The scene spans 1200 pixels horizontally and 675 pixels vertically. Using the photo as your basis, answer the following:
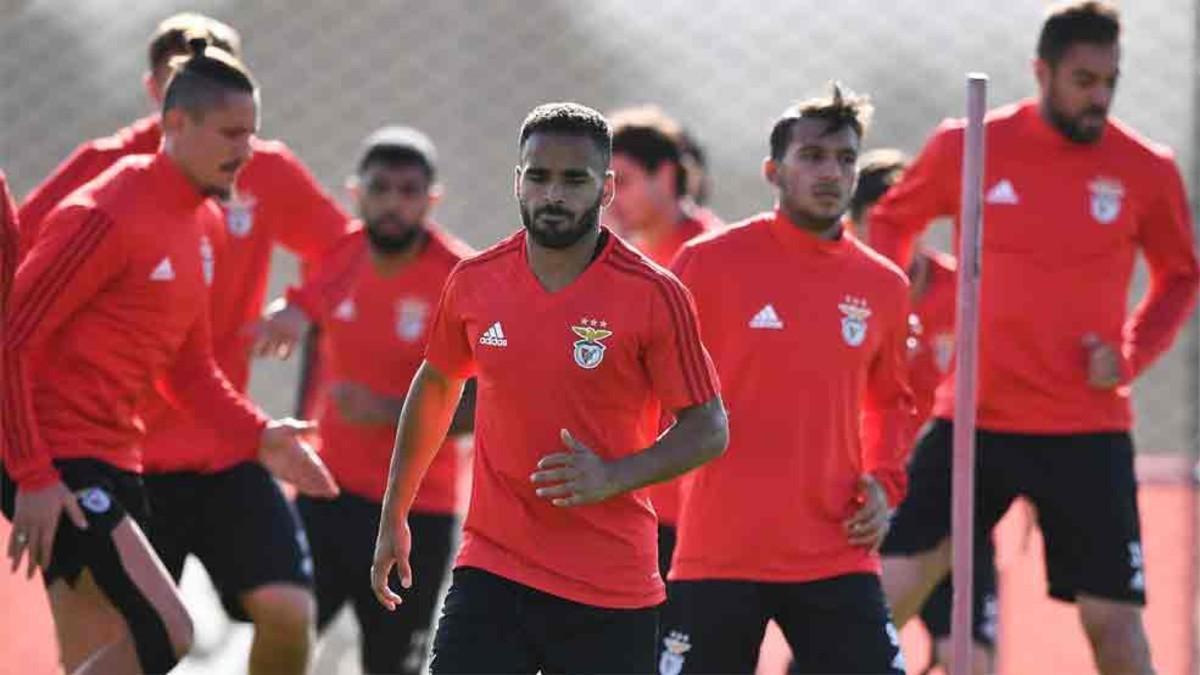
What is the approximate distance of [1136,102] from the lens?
13281mm

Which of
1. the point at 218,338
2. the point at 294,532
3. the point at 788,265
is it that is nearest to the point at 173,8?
the point at 218,338

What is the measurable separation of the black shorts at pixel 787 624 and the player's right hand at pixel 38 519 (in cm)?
163

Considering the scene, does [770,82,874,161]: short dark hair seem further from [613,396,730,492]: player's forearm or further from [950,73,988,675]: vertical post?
[613,396,730,492]: player's forearm

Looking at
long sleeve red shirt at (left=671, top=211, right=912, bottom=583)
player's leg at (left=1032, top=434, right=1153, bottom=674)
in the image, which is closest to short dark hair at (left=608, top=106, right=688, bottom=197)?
player's leg at (left=1032, top=434, right=1153, bottom=674)

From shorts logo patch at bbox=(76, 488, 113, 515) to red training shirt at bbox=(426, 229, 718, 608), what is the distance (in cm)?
130

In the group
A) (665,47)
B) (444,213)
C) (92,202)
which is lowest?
(92,202)

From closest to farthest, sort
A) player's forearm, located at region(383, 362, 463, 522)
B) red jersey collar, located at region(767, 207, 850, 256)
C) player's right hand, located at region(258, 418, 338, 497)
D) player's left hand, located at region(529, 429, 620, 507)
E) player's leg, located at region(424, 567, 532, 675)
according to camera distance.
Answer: player's left hand, located at region(529, 429, 620, 507)
player's leg, located at region(424, 567, 532, 675)
player's forearm, located at region(383, 362, 463, 522)
red jersey collar, located at region(767, 207, 850, 256)
player's right hand, located at region(258, 418, 338, 497)

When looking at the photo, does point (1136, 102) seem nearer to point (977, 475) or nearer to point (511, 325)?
point (977, 475)

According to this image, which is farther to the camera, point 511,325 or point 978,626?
point 978,626

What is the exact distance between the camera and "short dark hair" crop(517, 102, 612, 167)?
19.0ft

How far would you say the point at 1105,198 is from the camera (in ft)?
25.6

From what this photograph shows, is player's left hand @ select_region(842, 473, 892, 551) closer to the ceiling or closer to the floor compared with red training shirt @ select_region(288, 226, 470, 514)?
closer to the floor

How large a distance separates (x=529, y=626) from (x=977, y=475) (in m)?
2.46

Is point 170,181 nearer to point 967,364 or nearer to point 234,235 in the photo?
point 234,235
